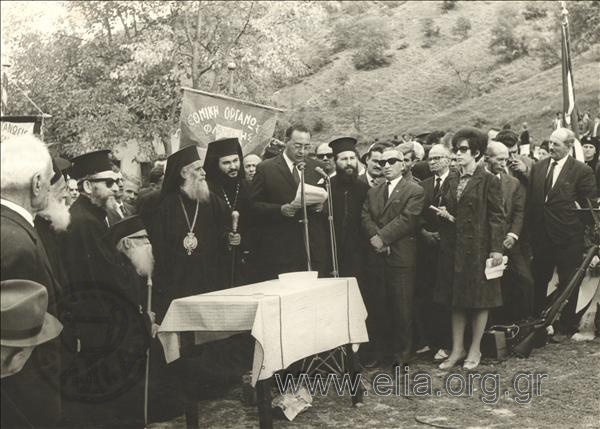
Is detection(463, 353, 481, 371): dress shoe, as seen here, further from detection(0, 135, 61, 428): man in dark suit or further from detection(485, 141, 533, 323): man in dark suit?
detection(0, 135, 61, 428): man in dark suit

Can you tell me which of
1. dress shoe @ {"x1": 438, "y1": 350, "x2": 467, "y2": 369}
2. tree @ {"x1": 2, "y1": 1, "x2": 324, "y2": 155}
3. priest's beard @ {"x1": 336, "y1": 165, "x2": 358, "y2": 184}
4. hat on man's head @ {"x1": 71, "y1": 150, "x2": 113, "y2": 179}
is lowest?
dress shoe @ {"x1": 438, "y1": 350, "x2": 467, "y2": 369}

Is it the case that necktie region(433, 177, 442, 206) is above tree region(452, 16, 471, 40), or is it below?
below

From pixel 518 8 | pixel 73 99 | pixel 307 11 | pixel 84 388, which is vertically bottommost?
pixel 84 388

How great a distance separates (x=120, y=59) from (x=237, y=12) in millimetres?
4012

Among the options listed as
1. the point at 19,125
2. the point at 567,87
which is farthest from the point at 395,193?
the point at 567,87

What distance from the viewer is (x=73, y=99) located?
24.5 metres

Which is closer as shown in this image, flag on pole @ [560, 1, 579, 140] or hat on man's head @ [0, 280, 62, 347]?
hat on man's head @ [0, 280, 62, 347]

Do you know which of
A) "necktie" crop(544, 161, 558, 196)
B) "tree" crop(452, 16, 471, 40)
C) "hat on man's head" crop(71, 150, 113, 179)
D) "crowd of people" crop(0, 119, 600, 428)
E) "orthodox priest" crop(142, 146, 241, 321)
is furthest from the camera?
"tree" crop(452, 16, 471, 40)

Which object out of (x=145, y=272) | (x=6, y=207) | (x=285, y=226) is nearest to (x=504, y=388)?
(x=285, y=226)

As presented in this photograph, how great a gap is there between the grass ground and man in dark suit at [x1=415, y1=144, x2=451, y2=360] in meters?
1.16

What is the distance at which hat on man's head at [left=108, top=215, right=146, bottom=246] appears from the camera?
6.04 meters

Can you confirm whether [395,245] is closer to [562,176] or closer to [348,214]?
[348,214]

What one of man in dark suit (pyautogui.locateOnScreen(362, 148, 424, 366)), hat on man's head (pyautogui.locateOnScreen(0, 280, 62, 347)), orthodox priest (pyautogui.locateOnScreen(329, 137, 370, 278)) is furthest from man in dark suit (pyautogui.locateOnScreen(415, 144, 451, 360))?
hat on man's head (pyautogui.locateOnScreen(0, 280, 62, 347))

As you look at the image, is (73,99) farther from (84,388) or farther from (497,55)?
(497,55)
